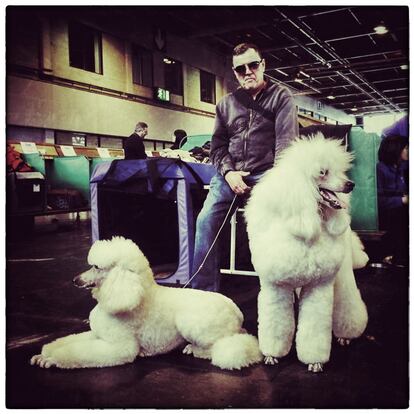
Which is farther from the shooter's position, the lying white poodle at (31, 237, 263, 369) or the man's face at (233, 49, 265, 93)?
the man's face at (233, 49, 265, 93)

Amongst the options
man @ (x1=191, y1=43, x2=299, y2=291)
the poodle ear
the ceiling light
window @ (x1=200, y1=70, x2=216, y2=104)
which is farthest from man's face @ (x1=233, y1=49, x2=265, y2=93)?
the poodle ear

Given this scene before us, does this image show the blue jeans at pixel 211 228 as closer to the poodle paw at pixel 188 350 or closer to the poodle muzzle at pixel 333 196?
the poodle paw at pixel 188 350

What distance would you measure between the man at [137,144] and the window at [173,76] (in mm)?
271

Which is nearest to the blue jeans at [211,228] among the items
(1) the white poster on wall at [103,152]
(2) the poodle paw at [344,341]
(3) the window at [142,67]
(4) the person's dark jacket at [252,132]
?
(4) the person's dark jacket at [252,132]

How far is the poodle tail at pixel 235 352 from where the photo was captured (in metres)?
1.51

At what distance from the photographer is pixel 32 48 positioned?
5.35ft

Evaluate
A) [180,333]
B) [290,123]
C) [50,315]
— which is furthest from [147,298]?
[290,123]

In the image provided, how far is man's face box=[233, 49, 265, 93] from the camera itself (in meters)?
1.78

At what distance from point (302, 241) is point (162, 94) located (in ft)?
4.17

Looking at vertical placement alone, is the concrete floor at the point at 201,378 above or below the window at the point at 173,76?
below

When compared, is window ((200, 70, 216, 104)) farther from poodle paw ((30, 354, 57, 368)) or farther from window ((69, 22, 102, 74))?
poodle paw ((30, 354, 57, 368))

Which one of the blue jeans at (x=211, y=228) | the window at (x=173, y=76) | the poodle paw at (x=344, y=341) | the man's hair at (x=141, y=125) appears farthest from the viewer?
the man's hair at (x=141, y=125)

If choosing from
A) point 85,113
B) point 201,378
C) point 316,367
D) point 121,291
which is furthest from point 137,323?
point 85,113

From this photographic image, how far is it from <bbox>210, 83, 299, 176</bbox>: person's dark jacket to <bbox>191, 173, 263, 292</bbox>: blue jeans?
14cm
